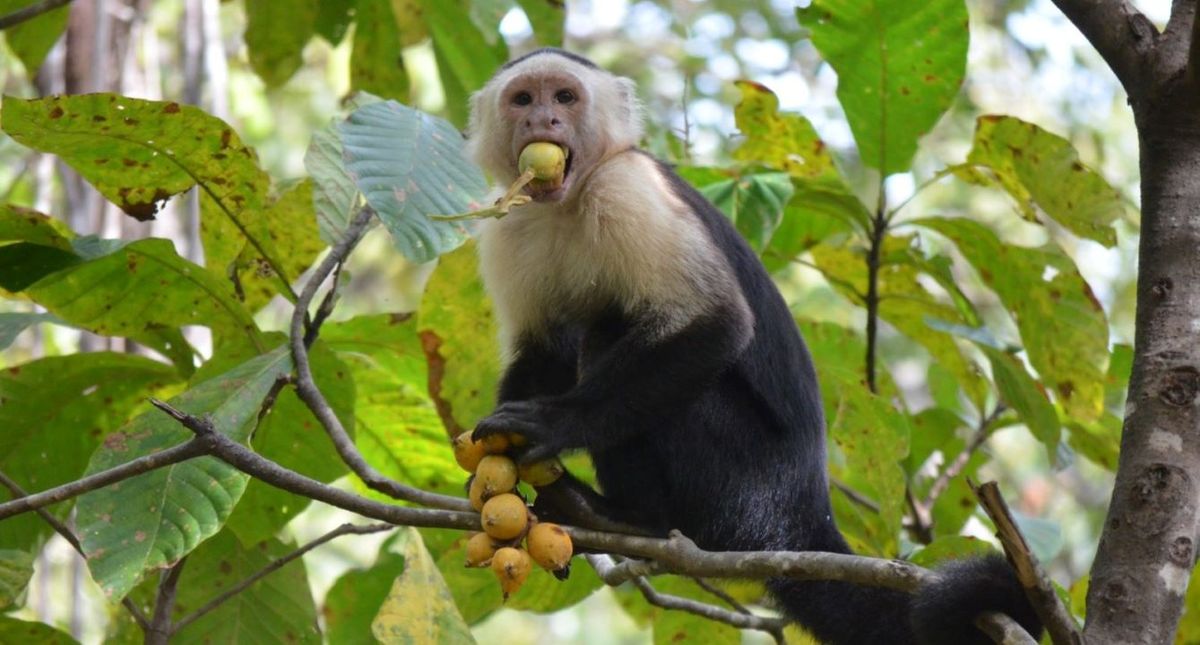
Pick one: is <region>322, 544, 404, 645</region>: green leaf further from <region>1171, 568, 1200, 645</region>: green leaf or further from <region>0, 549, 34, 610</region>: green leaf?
<region>1171, 568, 1200, 645</region>: green leaf

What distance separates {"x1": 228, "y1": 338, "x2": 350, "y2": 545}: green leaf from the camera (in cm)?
340

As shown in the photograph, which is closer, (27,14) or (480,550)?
(480,550)

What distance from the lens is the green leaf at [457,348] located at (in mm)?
3617

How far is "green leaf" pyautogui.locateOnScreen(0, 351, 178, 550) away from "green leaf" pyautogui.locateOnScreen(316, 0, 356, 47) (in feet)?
5.16

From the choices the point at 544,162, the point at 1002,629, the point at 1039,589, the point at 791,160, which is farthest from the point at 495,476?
the point at 791,160

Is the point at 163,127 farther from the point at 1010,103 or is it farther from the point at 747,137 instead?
the point at 1010,103

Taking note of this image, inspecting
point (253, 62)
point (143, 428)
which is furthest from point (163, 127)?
point (253, 62)

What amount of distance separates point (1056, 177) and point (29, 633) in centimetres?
297

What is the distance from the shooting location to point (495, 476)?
111 inches

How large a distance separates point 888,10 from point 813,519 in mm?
1408

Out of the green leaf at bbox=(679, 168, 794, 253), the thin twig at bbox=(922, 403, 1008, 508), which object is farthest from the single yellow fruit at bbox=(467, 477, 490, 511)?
the thin twig at bbox=(922, 403, 1008, 508)

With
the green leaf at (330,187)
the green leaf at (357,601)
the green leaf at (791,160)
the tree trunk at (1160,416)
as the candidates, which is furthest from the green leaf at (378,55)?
the tree trunk at (1160,416)

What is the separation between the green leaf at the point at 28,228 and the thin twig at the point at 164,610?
0.82m

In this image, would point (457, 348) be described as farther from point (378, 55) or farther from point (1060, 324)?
point (1060, 324)
